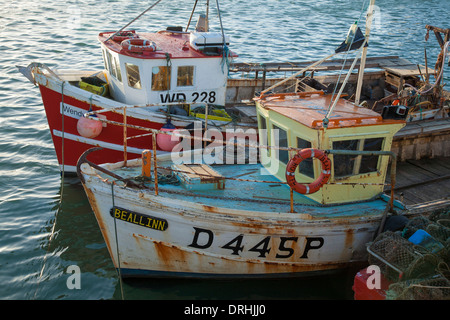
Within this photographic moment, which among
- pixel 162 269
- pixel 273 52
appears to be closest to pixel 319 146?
pixel 162 269

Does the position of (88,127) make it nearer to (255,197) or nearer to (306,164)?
(255,197)

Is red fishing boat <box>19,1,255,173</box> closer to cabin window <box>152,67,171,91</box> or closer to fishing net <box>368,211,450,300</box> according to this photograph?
cabin window <box>152,67,171,91</box>

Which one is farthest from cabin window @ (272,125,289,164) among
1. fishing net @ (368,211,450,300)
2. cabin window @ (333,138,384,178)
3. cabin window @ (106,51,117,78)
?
cabin window @ (106,51,117,78)

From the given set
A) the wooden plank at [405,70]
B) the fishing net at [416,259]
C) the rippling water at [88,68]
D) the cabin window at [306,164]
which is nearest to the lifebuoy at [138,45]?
the rippling water at [88,68]

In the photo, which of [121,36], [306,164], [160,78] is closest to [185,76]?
[160,78]

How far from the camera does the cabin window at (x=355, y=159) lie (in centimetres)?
884

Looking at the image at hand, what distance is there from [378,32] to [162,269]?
25473mm

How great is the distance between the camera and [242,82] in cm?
1571

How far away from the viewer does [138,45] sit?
12.9 metres

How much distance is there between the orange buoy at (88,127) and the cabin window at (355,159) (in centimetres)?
586

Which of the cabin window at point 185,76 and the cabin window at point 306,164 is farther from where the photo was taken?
the cabin window at point 185,76

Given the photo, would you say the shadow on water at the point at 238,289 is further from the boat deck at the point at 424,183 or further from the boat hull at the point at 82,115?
the boat hull at the point at 82,115

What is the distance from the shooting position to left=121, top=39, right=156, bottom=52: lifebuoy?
488 inches

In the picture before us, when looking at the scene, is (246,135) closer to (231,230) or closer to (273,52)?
(231,230)
